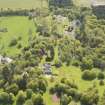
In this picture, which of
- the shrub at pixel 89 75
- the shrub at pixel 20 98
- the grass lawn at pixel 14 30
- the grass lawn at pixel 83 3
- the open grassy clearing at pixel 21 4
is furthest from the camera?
the open grassy clearing at pixel 21 4

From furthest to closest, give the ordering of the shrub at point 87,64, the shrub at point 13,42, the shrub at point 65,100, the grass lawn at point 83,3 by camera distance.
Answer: the grass lawn at point 83,3
the shrub at point 13,42
the shrub at point 87,64
the shrub at point 65,100

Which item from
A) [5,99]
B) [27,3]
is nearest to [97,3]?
[27,3]

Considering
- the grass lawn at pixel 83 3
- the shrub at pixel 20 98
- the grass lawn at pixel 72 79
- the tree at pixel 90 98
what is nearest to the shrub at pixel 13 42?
the grass lawn at pixel 72 79

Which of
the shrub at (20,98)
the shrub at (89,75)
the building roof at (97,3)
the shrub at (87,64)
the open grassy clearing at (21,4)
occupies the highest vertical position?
the building roof at (97,3)

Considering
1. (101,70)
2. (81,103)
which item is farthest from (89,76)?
(81,103)

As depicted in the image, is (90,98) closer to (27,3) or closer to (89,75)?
(89,75)

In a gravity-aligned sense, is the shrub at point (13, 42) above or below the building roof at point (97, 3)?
below

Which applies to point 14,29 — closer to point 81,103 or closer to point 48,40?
point 48,40

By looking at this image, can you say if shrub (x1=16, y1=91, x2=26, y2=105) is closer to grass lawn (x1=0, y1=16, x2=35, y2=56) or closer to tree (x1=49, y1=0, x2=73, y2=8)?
grass lawn (x1=0, y1=16, x2=35, y2=56)

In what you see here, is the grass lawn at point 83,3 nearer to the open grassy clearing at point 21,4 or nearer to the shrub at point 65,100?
the open grassy clearing at point 21,4
